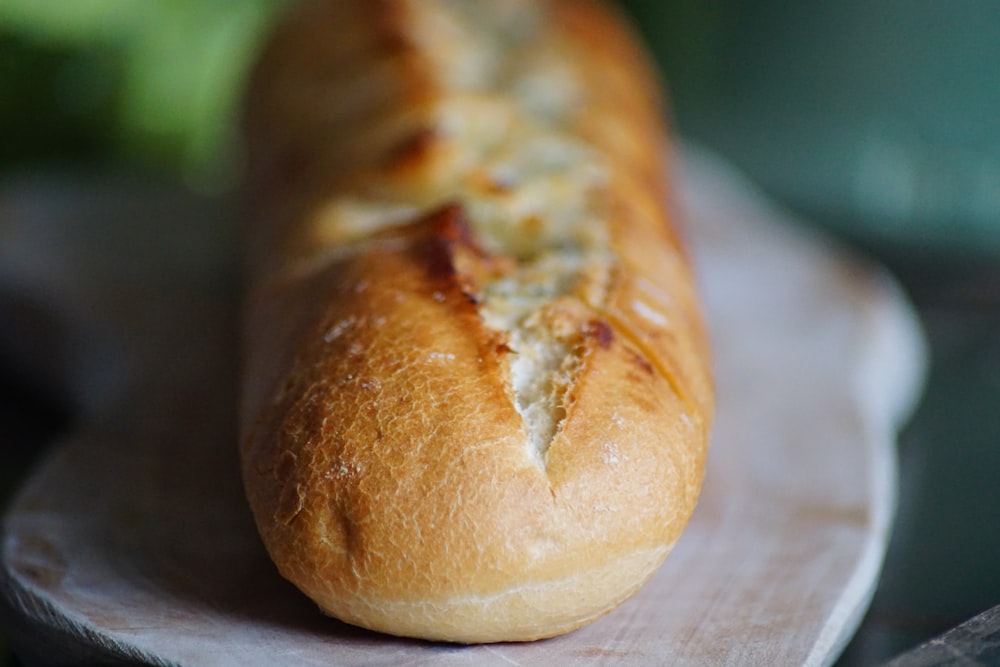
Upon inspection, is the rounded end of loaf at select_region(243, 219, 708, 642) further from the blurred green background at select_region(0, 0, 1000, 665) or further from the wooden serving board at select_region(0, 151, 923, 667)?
the blurred green background at select_region(0, 0, 1000, 665)

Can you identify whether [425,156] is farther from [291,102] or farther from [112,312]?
[112,312]

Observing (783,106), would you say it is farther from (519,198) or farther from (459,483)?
(459,483)

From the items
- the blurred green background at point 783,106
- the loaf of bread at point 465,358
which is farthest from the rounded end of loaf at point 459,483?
the blurred green background at point 783,106

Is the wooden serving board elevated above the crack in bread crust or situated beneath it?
situated beneath

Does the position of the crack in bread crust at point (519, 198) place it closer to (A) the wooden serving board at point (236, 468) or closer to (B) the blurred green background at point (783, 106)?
(A) the wooden serving board at point (236, 468)

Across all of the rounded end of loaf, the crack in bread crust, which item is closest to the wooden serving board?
the rounded end of loaf
